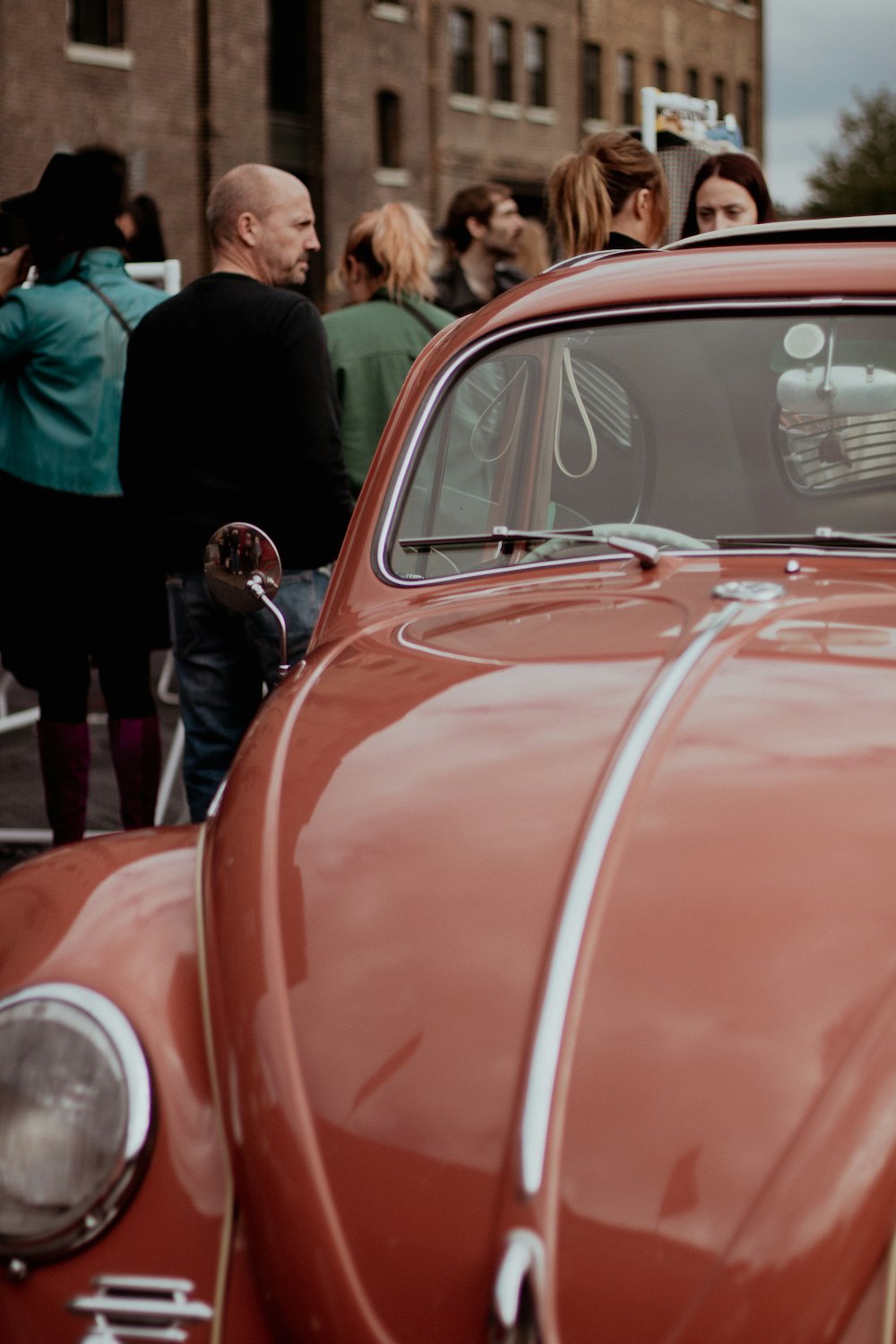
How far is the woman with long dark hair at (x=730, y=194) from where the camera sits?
19.8 ft

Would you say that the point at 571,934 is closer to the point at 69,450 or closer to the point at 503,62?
the point at 69,450

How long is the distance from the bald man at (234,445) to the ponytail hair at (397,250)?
1.10 m

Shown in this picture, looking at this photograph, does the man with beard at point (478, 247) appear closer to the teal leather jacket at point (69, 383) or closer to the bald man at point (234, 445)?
the teal leather jacket at point (69, 383)

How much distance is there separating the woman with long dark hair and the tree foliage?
4548 cm

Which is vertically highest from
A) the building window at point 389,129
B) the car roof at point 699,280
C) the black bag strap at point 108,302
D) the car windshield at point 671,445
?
the building window at point 389,129

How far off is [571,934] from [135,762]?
12.3 feet

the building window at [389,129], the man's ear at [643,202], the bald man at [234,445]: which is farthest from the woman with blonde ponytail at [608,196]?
the building window at [389,129]

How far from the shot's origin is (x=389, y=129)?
33.6 meters

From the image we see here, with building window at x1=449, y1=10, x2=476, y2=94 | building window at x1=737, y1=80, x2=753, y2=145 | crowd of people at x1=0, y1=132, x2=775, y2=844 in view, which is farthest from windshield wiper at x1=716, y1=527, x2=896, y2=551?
building window at x1=737, y1=80, x2=753, y2=145

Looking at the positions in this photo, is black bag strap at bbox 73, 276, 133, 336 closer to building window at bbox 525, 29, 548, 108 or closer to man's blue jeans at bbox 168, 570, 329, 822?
man's blue jeans at bbox 168, 570, 329, 822

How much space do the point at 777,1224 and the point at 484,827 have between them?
581 mm

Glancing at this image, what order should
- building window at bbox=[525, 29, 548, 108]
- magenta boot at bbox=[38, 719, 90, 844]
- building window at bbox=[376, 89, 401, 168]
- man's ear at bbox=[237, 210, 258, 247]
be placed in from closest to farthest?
man's ear at bbox=[237, 210, 258, 247], magenta boot at bbox=[38, 719, 90, 844], building window at bbox=[376, 89, 401, 168], building window at bbox=[525, 29, 548, 108]

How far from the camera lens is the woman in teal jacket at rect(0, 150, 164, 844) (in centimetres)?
518

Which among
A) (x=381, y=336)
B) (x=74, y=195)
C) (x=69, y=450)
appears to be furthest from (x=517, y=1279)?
(x=381, y=336)
